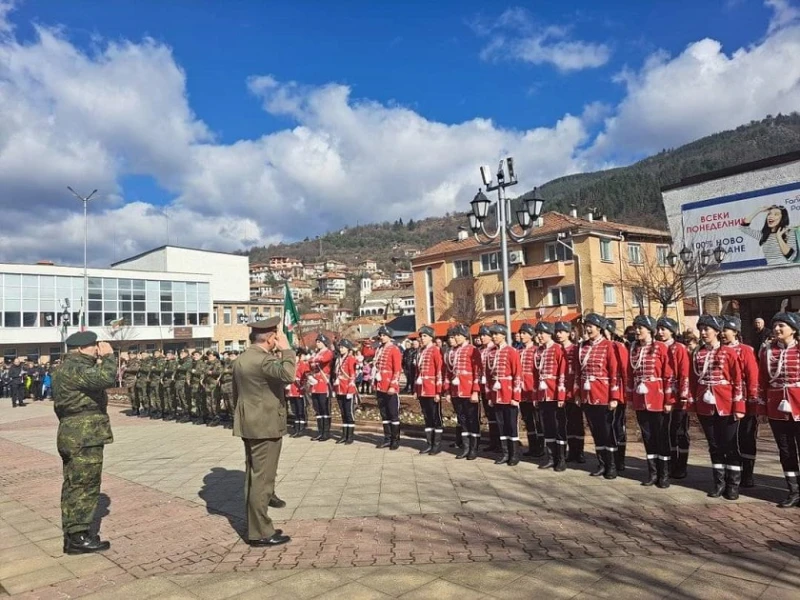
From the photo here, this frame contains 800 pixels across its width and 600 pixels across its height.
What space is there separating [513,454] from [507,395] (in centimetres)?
82

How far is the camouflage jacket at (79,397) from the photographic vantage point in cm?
535

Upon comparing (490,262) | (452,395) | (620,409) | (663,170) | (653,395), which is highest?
(663,170)

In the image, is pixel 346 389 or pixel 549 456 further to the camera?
pixel 346 389

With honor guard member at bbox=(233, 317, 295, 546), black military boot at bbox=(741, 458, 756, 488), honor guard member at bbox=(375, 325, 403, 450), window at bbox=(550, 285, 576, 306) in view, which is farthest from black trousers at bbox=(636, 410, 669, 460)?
window at bbox=(550, 285, 576, 306)

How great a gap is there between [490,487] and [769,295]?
51.8 ft

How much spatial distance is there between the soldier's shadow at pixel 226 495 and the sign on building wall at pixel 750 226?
1716 cm

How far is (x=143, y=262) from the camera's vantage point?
69.2 metres

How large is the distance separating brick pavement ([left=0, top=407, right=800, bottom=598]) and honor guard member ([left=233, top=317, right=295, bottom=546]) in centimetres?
28

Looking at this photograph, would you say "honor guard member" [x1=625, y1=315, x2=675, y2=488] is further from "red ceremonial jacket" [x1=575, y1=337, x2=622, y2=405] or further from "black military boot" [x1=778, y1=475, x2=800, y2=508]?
"black military boot" [x1=778, y1=475, x2=800, y2=508]

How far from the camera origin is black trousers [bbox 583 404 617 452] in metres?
7.17

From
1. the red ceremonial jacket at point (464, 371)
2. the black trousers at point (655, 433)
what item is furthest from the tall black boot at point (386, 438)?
the black trousers at point (655, 433)

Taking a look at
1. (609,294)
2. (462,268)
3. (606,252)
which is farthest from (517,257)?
(609,294)

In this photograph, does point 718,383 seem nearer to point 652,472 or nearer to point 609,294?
point 652,472

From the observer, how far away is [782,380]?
5973mm
